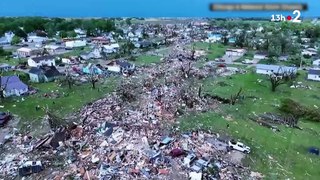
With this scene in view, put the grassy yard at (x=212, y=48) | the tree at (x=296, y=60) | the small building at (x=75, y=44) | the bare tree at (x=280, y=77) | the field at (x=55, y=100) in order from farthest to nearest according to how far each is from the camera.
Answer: the small building at (x=75, y=44) < the grassy yard at (x=212, y=48) < the tree at (x=296, y=60) < the bare tree at (x=280, y=77) < the field at (x=55, y=100)

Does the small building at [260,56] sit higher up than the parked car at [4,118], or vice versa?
the small building at [260,56]

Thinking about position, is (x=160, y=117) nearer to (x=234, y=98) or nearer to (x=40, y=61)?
(x=234, y=98)

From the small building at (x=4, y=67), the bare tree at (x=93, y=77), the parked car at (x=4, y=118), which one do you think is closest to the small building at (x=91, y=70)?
the bare tree at (x=93, y=77)

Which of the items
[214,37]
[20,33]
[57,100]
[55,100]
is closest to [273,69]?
[57,100]

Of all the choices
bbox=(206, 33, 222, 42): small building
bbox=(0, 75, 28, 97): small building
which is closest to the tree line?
bbox=(206, 33, 222, 42): small building

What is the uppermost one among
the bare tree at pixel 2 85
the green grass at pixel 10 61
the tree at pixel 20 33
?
the tree at pixel 20 33

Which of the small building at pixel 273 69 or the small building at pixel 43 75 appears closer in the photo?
the small building at pixel 43 75

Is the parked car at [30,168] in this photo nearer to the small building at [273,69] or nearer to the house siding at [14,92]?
the house siding at [14,92]

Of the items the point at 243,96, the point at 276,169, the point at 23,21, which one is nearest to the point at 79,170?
the point at 276,169

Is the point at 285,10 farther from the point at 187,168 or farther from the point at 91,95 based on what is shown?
the point at 91,95
